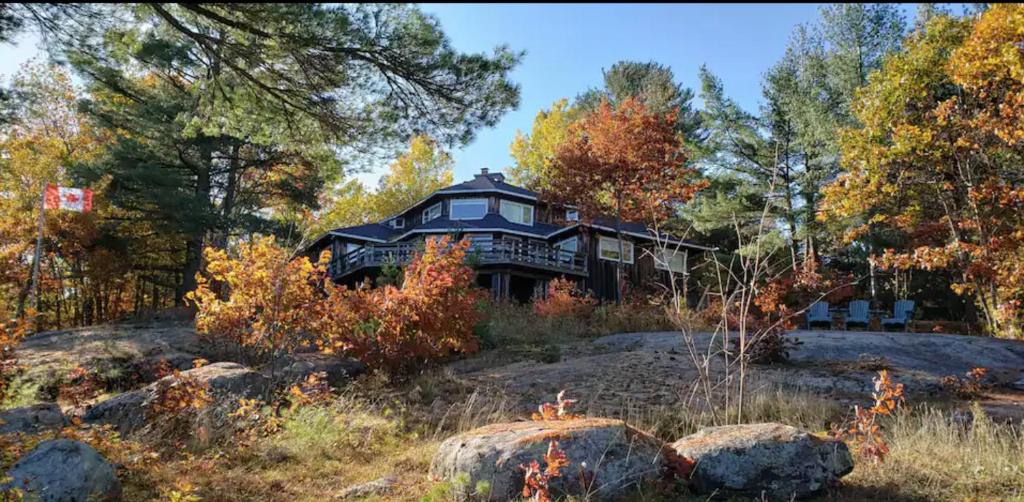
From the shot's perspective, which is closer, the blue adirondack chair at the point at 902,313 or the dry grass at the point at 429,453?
the dry grass at the point at 429,453

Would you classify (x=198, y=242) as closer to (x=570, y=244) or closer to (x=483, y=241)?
(x=483, y=241)

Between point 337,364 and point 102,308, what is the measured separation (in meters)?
23.0

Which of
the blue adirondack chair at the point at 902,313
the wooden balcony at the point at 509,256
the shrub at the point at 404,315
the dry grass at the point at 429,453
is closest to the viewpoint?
the dry grass at the point at 429,453

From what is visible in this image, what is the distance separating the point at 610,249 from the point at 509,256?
4.90 meters

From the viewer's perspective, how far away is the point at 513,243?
2484cm

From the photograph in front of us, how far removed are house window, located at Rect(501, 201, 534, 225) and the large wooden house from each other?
1.8 inches

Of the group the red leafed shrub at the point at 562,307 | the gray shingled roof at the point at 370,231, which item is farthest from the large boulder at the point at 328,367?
the gray shingled roof at the point at 370,231

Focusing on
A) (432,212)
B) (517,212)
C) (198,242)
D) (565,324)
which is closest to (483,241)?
(517,212)

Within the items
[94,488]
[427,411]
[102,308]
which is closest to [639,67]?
[102,308]

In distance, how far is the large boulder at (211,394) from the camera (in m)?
6.16

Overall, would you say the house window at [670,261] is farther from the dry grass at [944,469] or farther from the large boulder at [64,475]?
the large boulder at [64,475]

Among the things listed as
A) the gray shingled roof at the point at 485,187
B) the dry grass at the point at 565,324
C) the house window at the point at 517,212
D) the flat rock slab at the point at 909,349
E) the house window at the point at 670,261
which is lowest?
the flat rock slab at the point at 909,349

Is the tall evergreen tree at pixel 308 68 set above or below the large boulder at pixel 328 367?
above

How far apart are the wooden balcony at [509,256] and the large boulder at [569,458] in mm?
19422
